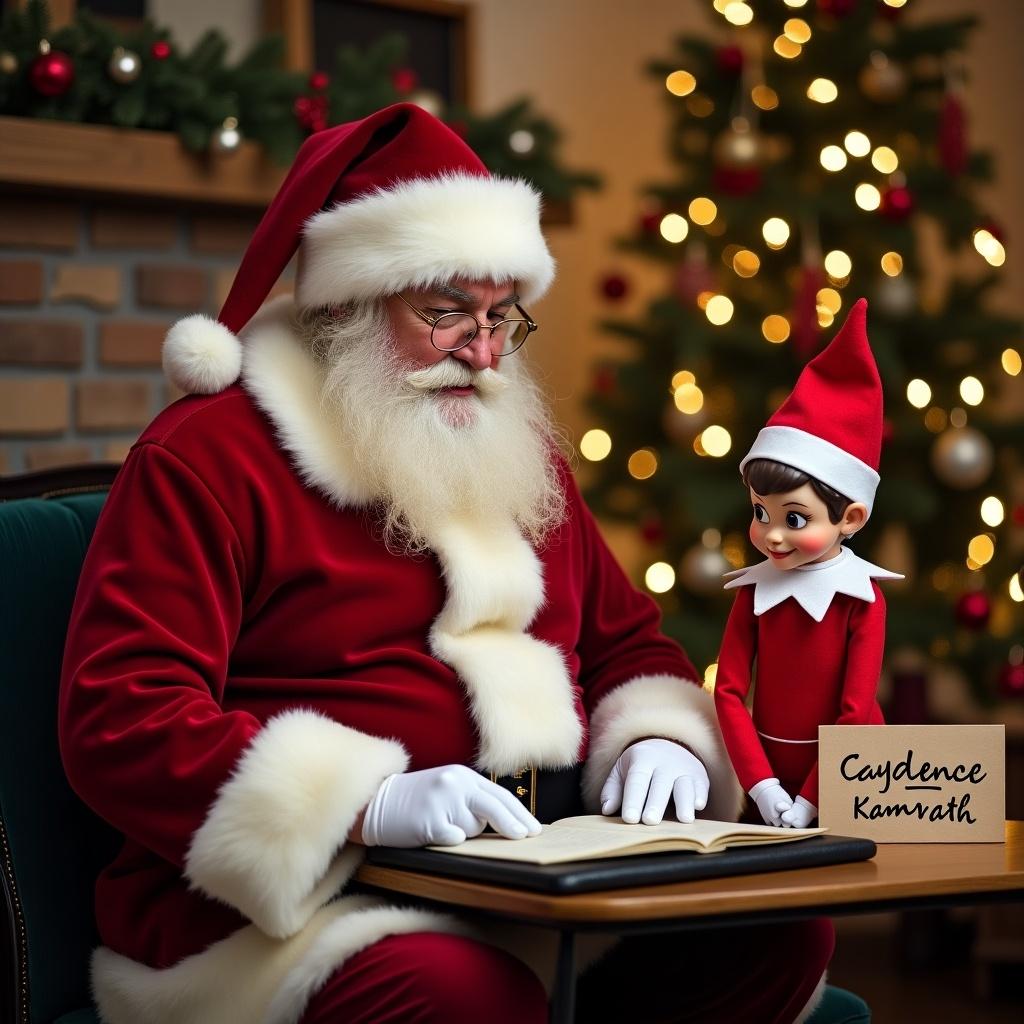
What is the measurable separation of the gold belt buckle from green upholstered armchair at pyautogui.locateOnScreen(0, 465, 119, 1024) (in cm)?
48

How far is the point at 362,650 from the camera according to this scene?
5.46 feet

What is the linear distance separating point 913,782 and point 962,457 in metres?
1.93

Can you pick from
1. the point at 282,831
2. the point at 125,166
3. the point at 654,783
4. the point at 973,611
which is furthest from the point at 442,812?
the point at 973,611

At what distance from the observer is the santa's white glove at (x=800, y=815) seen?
146 cm

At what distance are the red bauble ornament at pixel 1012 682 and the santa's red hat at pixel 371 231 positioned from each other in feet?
6.10

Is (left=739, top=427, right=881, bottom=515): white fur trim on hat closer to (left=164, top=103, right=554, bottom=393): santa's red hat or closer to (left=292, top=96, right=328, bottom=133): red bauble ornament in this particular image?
(left=164, top=103, right=554, bottom=393): santa's red hat

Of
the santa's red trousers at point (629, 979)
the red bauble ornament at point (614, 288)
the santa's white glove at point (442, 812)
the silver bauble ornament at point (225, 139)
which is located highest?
the silver bauble ornament at point (225, 139)

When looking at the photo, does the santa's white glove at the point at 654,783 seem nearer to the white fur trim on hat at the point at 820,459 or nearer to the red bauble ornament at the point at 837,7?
the white fur trim on hat at the point at 820,459

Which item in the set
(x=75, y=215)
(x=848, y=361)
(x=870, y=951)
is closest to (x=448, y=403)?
(x=848, y=361)

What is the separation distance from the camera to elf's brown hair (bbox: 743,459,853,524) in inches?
58.3

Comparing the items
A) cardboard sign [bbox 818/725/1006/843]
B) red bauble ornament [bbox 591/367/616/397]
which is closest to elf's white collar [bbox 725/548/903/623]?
cardboard sign [bbox 818/725/1006/843]

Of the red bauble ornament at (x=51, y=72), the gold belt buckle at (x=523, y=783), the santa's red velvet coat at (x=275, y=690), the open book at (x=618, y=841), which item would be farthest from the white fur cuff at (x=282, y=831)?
the red bauble ornament at (x=51, y=72)

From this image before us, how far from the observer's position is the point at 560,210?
10.6ft

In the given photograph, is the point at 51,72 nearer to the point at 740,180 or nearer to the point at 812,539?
the point at 740,180
